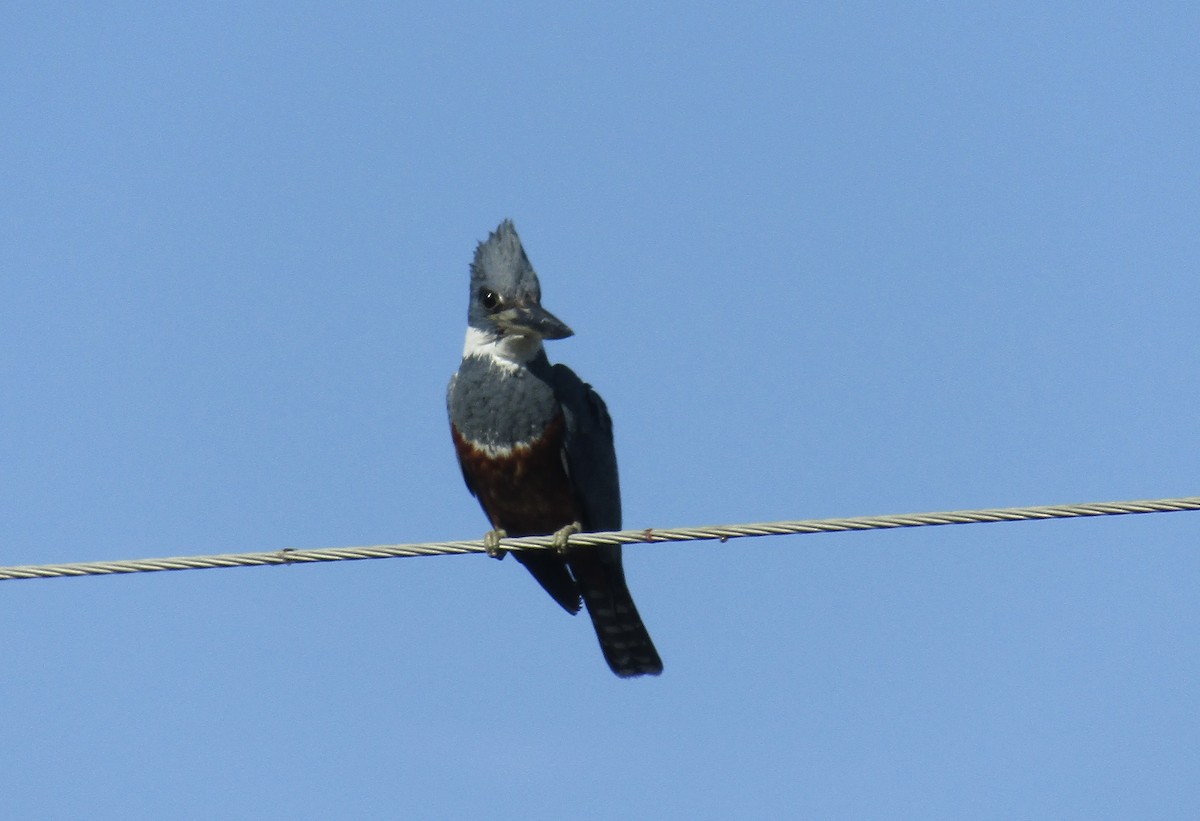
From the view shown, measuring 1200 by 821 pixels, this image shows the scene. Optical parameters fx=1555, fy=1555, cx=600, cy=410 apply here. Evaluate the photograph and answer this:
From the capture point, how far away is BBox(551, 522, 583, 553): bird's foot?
711cm

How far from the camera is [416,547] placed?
5.46 m

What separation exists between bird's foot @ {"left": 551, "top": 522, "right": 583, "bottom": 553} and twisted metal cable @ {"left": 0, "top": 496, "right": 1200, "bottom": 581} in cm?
120

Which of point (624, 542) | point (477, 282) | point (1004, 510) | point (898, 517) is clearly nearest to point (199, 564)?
point (624, 542)

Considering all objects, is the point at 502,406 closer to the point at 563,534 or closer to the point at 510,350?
the point at 510,350

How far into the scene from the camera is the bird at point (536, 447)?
776cm

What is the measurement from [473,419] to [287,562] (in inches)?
98.2

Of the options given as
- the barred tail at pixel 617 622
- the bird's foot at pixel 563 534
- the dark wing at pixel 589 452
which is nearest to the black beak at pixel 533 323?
the dark wing at pixel 589 452

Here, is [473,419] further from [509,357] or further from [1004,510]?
[1004,510]

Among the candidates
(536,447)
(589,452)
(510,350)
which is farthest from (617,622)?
(510,350)

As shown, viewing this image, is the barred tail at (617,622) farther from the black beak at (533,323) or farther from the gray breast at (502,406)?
the black beak at (533,323)

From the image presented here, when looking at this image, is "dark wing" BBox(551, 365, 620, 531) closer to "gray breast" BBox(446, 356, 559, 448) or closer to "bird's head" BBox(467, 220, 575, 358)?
"gray breast" BBox(446, 356, 559, 448)

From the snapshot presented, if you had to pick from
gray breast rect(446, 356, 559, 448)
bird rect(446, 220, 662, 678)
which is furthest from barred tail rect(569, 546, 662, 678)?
gray breast rect(446, 356, 559, 448)

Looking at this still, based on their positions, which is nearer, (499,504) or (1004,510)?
(1004,510)

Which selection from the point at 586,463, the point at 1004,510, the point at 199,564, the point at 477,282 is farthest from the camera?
the point at 477,282
